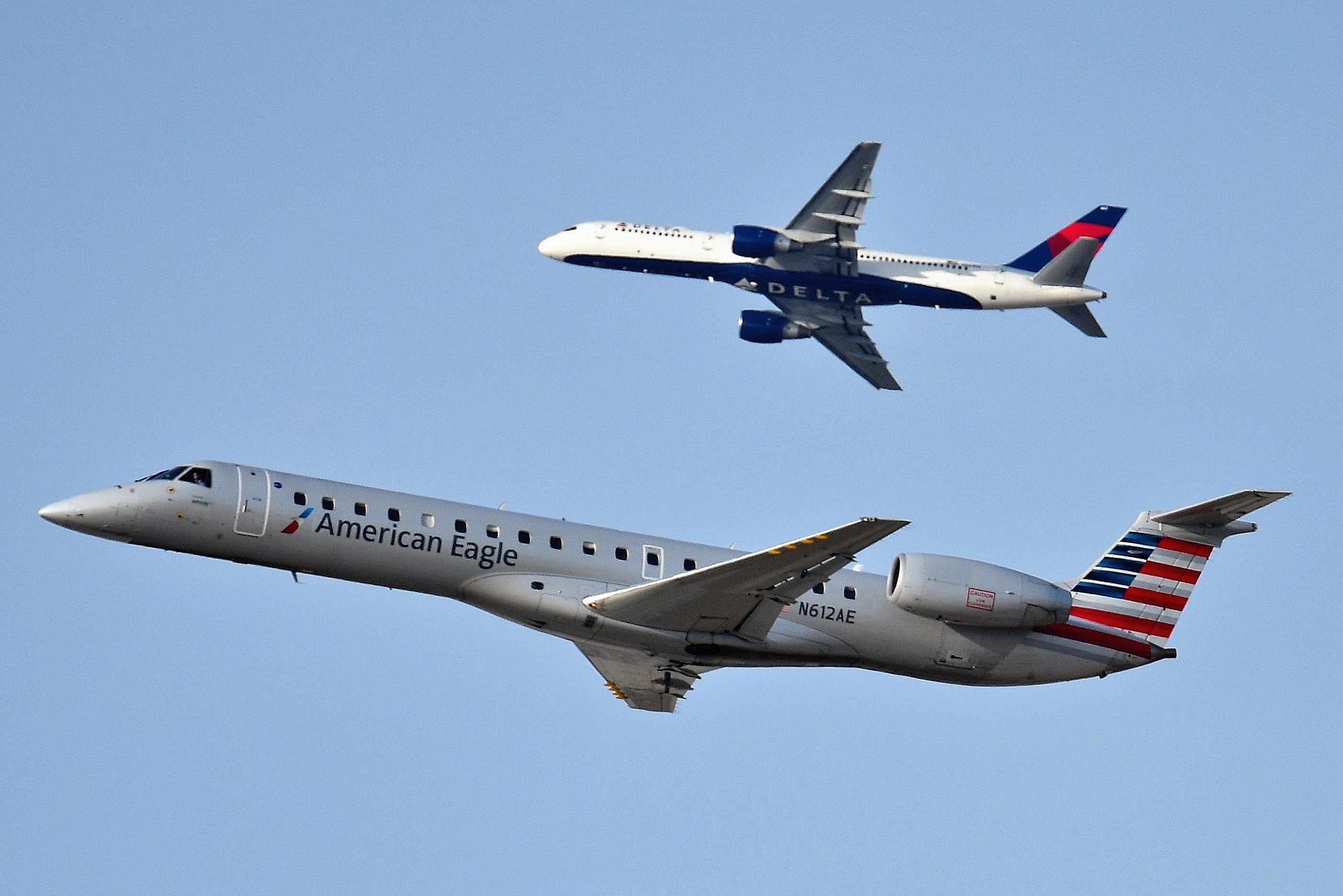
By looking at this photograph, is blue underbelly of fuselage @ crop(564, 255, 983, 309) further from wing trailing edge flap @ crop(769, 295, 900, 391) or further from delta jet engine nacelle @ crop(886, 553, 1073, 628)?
delta jet engine nacelle @ crop(886, 553, 1073, 628)

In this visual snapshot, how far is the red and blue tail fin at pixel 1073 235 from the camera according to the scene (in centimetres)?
4938

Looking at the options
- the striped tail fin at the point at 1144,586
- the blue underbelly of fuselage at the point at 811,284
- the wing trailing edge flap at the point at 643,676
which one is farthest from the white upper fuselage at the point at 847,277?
the wing trailing edge flap at the point at 643,676

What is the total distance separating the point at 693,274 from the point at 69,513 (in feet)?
78.0

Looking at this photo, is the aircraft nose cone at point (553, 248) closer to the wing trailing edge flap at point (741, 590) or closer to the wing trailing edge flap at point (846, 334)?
the wing trailing edge flap at point (846, 334)

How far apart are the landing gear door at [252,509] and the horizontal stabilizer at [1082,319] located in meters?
25.7

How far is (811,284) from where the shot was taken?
47.6 metres

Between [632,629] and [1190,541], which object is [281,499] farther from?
[1190,541]

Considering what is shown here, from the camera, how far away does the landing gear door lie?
28031mm

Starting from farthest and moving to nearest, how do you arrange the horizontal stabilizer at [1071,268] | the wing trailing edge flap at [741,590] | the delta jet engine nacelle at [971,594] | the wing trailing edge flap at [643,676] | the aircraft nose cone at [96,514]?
the horizontal stabilizer at [1071,268] → the wing trailing edge flap at [643,676] → the delta jet engine nacelle at [971,594] → the aircraft nose cone at [96,514] → the wing trailing edge flap at [741,590]

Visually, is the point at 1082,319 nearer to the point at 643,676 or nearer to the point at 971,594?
the point at 971,594

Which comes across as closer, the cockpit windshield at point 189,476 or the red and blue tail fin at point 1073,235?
the cockpit windshield at point 189,476

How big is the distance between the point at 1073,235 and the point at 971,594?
77.7 ft

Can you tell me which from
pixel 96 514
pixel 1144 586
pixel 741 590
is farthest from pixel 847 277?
pixel 96 514

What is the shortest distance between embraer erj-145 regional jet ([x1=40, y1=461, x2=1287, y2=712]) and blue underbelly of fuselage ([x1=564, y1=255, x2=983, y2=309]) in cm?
1746
